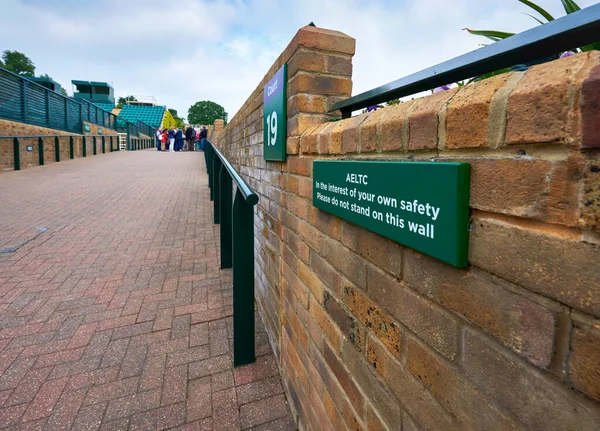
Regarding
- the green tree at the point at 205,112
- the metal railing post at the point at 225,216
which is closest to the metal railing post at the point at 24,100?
the metal railing post at the point at 225,216

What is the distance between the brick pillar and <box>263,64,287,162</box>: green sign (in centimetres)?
12

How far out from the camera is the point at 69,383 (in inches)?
83.0

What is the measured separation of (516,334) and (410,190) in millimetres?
358

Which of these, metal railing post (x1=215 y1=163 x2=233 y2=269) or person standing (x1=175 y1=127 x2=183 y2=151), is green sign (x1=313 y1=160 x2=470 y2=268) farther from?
person standing (x1=175 y1=127 x2=183 y2=151)

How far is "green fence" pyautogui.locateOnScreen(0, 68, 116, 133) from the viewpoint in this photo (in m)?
11.9

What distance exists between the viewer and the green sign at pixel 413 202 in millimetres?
692

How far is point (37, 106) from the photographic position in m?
13.8

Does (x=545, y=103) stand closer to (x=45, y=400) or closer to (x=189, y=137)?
(x=45, y=400)

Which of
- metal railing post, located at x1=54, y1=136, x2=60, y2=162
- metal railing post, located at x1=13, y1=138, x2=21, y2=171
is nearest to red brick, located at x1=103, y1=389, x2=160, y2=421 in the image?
metal railing post, located at x1=13, y1=138, x2=21, y2=171

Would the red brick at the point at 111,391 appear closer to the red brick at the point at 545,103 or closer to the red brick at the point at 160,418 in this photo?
the red brick at the point at 160,418

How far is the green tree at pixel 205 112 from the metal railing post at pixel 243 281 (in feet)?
324

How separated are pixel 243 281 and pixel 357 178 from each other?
138 centimetres

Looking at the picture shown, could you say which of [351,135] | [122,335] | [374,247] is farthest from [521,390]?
[122,335]

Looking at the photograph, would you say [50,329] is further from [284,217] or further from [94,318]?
[284,217]
